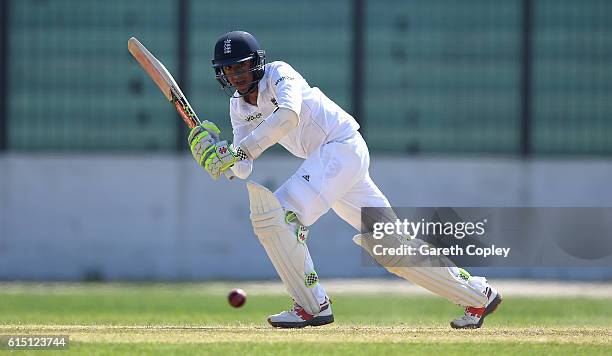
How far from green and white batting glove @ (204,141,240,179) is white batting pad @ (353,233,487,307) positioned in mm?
853

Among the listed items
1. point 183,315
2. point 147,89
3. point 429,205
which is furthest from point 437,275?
point 147,89

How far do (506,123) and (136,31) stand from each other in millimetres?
4561

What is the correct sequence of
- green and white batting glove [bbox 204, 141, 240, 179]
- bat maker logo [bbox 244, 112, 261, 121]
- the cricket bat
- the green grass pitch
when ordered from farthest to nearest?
the cricket bat
bat maker logo [bbox 244, 112, 261, 121]
green and white batting glove [bbox 204, 141, 240, 179]
the green grass pitch

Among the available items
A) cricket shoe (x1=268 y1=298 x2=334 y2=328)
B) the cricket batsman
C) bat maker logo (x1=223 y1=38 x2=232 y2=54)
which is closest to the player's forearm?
the cricket batsman

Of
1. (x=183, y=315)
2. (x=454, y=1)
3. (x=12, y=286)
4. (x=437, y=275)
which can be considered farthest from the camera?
(x=454, y=1)

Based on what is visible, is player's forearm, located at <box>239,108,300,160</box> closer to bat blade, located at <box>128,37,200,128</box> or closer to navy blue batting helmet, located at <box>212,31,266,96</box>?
navy blue batting helmet, located at <box>212,31,266,96</box>

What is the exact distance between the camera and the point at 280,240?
673 cm

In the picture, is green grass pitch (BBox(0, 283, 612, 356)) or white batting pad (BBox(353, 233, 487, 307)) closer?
green grass pitch (BBox(0, 283, 612, 356))

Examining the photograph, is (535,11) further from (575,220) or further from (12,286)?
(12,286)

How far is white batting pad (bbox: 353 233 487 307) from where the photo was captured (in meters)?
7.08

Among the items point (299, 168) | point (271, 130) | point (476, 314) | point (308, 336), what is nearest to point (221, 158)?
point (271, 130)

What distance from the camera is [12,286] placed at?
46.7ft

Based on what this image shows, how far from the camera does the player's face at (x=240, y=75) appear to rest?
6906 millimetres

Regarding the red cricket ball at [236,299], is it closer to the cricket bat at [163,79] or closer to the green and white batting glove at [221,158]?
the green and white batting glove at [221,158]
